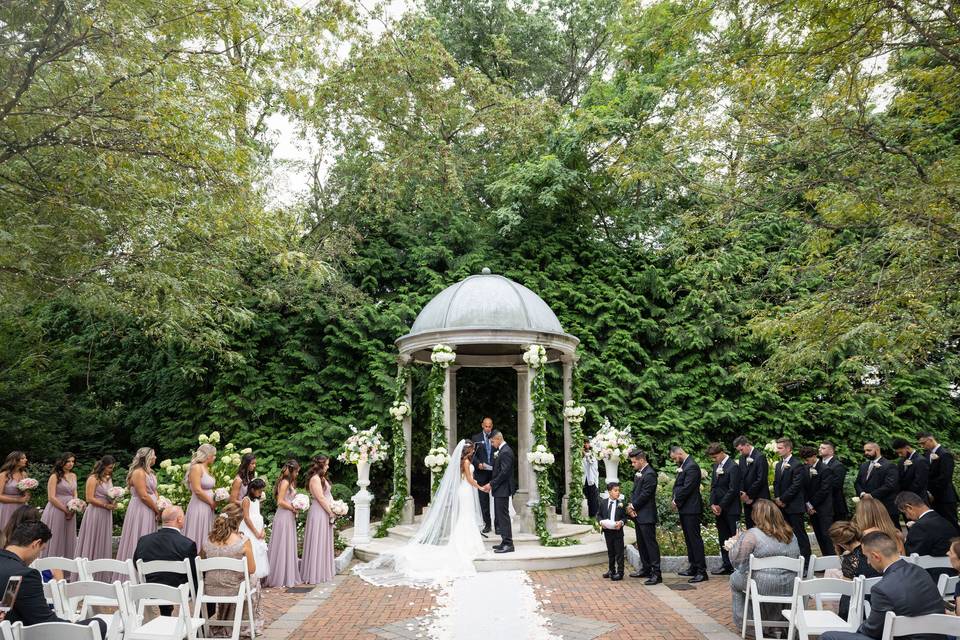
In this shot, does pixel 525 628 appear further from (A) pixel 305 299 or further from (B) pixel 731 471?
(A) pixel 305 299

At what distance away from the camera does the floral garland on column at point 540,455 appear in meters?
10.6

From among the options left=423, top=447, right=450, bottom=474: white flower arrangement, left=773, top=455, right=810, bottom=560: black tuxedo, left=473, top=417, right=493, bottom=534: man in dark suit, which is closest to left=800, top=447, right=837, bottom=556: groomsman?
left=773, top=455, right=810, bottom=560: black tuxedo

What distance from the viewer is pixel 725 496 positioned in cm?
934

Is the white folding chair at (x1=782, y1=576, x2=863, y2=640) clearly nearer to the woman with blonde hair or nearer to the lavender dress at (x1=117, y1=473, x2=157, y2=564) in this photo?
the woman with blonde hair

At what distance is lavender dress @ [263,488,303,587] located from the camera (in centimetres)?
865

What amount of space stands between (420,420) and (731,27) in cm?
1087

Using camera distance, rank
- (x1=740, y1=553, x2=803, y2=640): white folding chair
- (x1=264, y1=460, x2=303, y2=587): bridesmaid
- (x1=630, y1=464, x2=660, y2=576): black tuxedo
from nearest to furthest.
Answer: (x1=740, y1=553, x2=803, y2=640): white folding chair → (x1=264, y1=460, x2=303, y2=587): bridesmaid → (x1=630, y1=464, x2=660, y2=576): black tuxedo

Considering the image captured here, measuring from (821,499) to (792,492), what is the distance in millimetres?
1039

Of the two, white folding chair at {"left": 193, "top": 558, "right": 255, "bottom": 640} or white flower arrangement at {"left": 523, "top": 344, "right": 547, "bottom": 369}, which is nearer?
white folding chair at {"left": 193, "top": 558, "right": 255, "bottom": 640}

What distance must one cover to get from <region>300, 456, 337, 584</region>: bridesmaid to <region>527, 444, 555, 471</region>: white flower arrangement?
139 inches

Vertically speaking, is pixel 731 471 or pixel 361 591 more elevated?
pixel 731 471

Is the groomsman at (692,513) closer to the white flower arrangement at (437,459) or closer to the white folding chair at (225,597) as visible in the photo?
the white flower arrangement at (437,459)

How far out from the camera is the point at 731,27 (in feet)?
23.8

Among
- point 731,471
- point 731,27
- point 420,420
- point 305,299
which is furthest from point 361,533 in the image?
point 731,27
